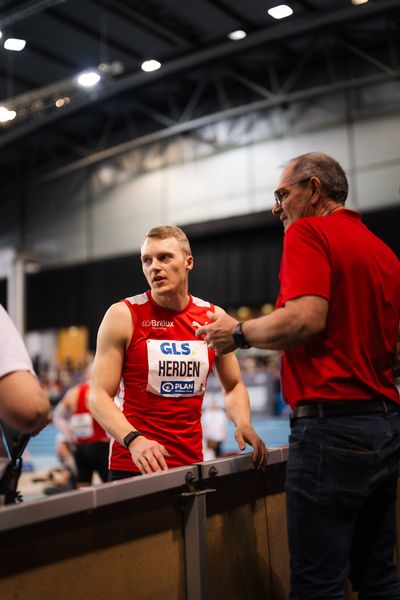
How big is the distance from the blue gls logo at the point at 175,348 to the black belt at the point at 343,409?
0.96 metres

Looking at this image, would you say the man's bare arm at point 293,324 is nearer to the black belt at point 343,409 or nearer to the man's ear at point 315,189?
the black belt at point 343,409

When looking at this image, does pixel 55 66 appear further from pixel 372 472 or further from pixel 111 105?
pixel 372 472

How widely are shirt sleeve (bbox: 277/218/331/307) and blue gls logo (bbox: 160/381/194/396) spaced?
1001 mm

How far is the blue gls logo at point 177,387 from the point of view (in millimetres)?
2709

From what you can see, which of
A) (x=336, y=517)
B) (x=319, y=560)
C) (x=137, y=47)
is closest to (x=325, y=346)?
(x=336, y=517)

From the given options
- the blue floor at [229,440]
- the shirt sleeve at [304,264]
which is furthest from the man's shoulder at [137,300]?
the blue floor at [229,440]

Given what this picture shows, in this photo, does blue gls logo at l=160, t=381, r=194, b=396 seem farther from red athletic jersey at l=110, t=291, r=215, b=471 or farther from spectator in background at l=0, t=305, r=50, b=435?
spectator in background at l=0, t=305, r=50, b=435

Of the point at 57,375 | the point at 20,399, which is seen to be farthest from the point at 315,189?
the point at 57,375

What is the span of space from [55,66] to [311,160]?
14262 millimetres

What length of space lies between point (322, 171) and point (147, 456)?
1.10m

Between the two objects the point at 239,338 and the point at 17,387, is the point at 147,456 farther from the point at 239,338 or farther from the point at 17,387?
the point at 17,387

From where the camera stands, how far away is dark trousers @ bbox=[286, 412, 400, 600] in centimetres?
174

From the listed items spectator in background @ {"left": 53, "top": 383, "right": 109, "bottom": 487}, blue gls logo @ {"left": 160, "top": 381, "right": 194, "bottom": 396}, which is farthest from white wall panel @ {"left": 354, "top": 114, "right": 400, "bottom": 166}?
blue gls logo @ {"left": 160, "top": 381, "right": 194, "bottom": 396}

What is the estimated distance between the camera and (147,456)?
7.27ft
